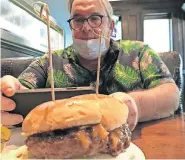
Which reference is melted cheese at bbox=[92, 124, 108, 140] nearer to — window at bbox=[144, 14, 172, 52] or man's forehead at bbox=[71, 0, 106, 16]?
man's forehead at bbox=[71, 0, 106, 16]

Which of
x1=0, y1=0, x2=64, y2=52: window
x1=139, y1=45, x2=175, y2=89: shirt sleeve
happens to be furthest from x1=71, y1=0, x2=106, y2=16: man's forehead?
x1=0, y1=0, x2=64, y2=52: window

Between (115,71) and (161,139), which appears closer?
(161,139)

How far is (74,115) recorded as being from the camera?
466 mm

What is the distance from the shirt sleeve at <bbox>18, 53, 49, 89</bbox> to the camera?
140 cm

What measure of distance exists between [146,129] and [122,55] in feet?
1.91

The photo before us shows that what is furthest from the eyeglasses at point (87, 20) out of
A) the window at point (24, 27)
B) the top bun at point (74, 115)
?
the window at point (24, 27)

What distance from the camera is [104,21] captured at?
1402 mm

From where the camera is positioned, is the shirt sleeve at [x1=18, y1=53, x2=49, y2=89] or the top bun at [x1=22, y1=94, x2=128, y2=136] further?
the shirt sleeve at [x1=18, y1=53, x2=49, y2=89]

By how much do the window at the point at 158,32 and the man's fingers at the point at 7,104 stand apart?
3.64m

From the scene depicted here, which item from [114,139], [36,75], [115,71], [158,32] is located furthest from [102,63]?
[158,32]

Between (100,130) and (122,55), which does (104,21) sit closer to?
(122,55)

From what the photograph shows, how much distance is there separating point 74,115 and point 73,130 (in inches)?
1.0

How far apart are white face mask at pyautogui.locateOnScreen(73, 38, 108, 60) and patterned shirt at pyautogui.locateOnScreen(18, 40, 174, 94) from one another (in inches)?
2.5

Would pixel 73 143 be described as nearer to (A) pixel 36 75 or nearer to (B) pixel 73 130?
(B) pixel 73 130
